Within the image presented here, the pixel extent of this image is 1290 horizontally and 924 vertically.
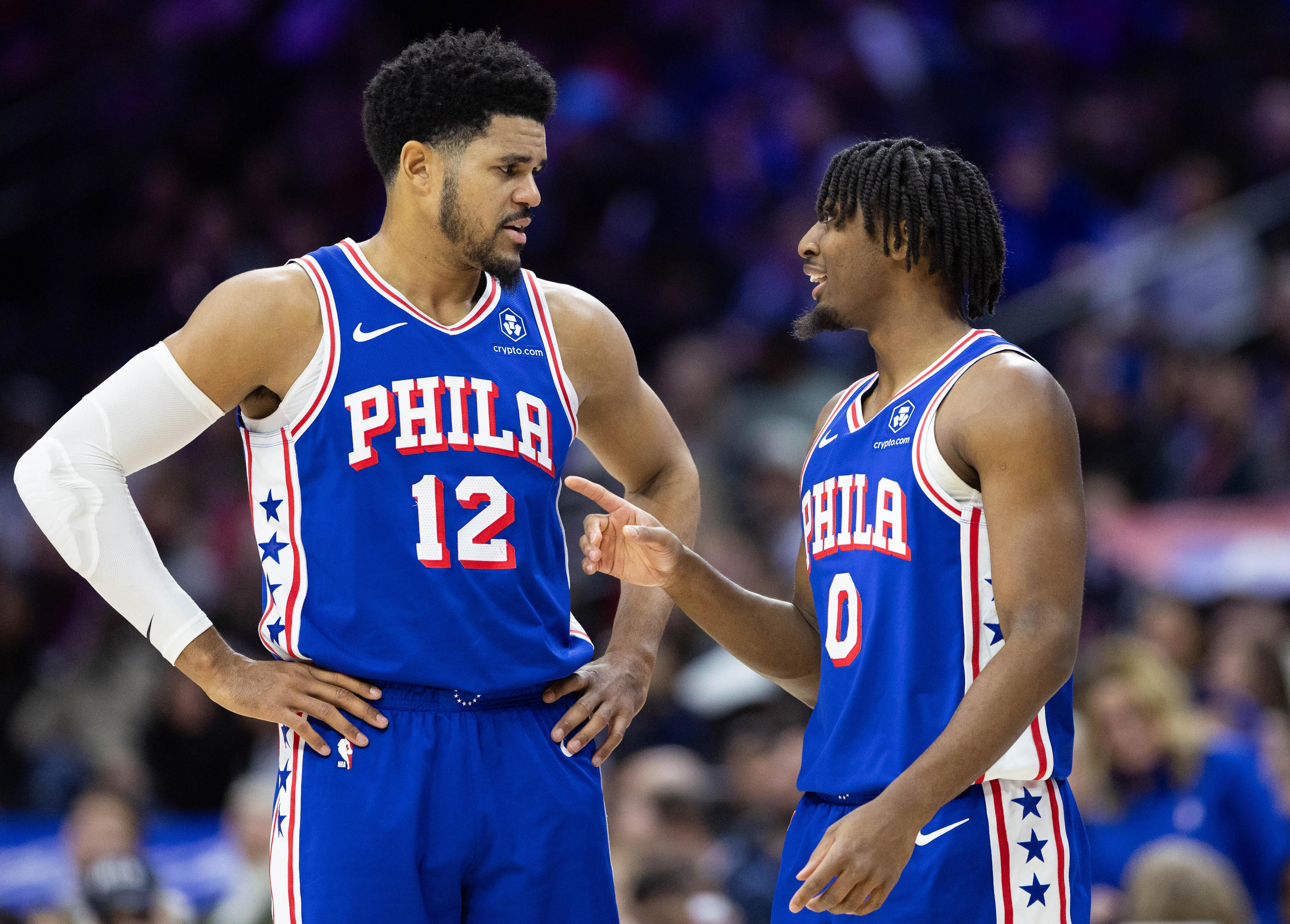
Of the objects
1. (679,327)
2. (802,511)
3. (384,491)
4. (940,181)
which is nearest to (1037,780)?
(802,511)

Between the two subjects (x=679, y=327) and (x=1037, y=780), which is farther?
(x=679, y=327)

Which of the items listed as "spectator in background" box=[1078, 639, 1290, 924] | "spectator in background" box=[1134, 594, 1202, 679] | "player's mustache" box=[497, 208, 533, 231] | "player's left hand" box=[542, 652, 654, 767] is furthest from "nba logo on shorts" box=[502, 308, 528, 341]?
"spectator in background" box=[1134, 594, 1202, 679]

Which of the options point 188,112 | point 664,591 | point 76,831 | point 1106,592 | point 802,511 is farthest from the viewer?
point 188,112

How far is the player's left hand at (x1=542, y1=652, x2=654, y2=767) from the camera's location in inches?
132

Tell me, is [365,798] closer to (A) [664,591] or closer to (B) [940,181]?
(A) [664,591]

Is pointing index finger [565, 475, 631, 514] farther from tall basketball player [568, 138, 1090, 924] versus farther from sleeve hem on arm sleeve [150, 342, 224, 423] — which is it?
sleeve hem on arm sleeve [150, 342, 224, 423]

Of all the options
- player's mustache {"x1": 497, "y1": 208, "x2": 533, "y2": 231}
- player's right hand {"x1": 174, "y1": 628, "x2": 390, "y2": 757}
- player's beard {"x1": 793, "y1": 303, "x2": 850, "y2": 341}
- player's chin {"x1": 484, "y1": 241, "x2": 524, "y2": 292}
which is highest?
player's mustache {"x1": 497, "y1": 208, "x2": 533, "y2": 231}

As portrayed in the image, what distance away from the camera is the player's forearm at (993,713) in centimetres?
278

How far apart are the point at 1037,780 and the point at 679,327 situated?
723cm

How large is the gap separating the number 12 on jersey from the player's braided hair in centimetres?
91

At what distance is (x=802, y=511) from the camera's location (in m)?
3.39

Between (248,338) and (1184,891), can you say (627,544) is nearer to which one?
(248,338)

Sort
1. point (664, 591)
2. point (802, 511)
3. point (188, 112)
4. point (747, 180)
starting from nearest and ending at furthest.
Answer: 1. point (802, 511)
2. point (664, 591)
3. point (747, 180)
4. point (188, 112)

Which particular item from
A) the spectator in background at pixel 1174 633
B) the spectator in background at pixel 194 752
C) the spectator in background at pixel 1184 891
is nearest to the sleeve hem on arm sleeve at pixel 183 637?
the spectator in background at pixel 1184 891
